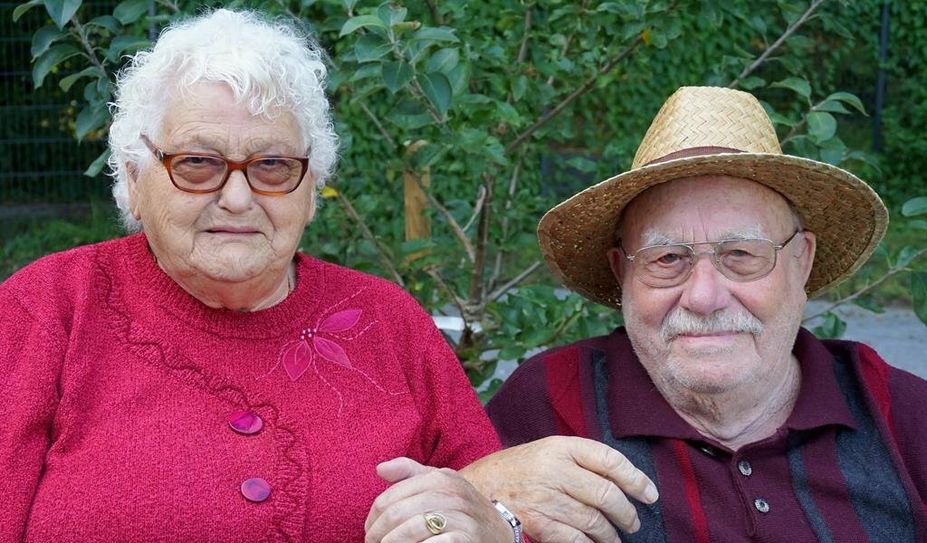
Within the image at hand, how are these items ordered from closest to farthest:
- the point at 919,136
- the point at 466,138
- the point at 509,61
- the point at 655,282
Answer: the point at 655,282, the point at 466,138, the point at 509,61, the point at 919,136

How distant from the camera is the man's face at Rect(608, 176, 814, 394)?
2445 mm

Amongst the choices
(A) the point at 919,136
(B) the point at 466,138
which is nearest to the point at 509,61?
(B) the point at 466,138

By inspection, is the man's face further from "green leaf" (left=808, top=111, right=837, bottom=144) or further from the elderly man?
"green leaf" (left=808, top=111, right=837, bottom=144)

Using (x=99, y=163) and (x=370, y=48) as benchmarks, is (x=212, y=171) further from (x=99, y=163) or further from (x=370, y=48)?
(x=99, y=163)

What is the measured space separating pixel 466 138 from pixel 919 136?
378 inches

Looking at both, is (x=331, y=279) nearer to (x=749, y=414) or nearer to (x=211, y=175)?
(x=211, y=175)

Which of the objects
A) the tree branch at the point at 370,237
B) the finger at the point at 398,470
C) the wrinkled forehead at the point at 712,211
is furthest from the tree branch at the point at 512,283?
the finger at the point at 398,470

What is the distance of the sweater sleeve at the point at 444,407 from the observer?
8.30ft

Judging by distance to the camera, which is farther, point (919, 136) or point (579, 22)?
point (919, 136)

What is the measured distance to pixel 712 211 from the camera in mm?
2473

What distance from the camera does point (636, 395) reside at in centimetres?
258

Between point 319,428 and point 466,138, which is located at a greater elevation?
point 466,138

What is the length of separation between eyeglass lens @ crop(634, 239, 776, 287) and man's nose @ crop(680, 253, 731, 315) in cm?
1

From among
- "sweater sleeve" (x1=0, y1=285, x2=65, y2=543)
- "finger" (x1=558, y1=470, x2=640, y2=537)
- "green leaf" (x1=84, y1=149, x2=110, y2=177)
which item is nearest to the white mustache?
"finger" (x1=558, y1=470, x2=640, y2=537)
